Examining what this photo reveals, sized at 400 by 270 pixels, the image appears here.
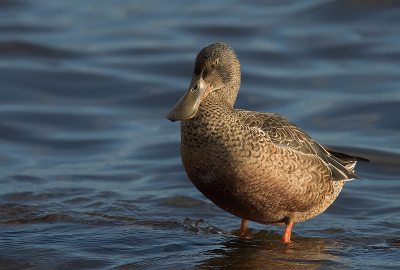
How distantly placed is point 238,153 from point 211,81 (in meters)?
0.74

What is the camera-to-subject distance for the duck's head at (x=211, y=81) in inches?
212

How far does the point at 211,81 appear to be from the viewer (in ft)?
18.3

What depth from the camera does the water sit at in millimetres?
5715

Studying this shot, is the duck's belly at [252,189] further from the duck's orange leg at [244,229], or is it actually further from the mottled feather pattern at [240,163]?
the duck's orange leg at [244,229]

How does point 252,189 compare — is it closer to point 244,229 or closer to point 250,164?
point 250,164

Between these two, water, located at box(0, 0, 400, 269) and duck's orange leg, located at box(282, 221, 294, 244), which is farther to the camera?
duck's orange leg, located at box(282, 221, 294, 244)

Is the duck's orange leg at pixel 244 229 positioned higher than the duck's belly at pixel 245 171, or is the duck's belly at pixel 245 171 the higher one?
the duck's belly at pixel 245 171

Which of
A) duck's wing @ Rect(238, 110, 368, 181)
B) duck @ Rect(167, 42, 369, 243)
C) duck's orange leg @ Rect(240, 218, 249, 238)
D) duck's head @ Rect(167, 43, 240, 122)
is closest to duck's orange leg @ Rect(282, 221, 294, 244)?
duck @ Rect(167, 42, 369, 243)

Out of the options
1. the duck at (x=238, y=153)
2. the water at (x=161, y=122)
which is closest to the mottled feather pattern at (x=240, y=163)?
the duck at (x=238, y=153)

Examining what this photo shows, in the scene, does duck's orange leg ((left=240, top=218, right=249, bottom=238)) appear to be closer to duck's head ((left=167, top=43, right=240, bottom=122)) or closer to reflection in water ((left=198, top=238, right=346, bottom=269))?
reflection in water ((left=198, top=238, right=346, bottom=269))

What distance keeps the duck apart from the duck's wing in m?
0.01

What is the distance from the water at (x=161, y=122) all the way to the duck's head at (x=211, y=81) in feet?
4.24

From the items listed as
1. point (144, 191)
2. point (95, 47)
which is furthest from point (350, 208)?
point (95, 47)

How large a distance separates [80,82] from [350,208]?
22.2ft
